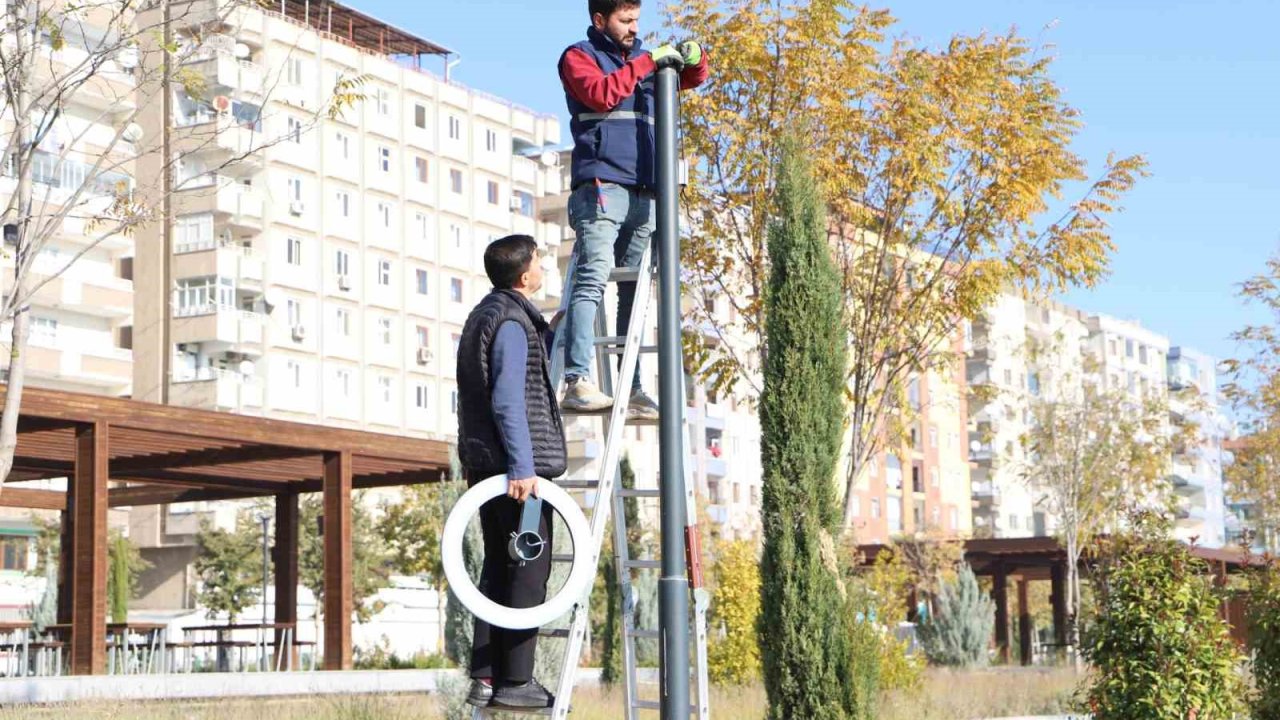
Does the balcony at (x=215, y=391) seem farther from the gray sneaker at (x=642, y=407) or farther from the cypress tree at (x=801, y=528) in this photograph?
the gray sneaker at (x=642, y=407)

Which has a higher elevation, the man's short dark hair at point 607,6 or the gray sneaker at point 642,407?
the man's short dark hair at point 607,6

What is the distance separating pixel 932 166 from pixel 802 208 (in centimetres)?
532

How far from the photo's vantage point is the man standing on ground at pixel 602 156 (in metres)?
7.45

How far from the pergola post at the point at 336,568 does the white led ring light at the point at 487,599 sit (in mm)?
22012

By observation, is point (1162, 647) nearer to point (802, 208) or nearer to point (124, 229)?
point (802, 208)

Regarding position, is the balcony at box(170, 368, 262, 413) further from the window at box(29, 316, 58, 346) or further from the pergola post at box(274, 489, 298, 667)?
the pergola post at box(274, 489, 298, 667)

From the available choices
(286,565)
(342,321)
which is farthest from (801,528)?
(342,321)

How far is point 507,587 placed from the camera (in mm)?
6785

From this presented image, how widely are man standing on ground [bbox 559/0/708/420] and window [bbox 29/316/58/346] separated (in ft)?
171

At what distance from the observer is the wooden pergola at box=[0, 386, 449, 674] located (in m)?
24.1

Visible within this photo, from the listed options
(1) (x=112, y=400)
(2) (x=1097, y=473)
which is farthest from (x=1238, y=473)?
(1) (x=112, y=400)

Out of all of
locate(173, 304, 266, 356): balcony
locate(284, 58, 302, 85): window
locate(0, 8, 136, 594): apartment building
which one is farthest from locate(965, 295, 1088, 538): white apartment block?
locate(0, 8, 136, 594): apartment building

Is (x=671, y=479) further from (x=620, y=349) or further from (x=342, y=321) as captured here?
(x=342, y=321)

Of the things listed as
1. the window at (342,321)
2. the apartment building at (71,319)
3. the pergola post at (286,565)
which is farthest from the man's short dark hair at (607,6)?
the window at (342,321)
